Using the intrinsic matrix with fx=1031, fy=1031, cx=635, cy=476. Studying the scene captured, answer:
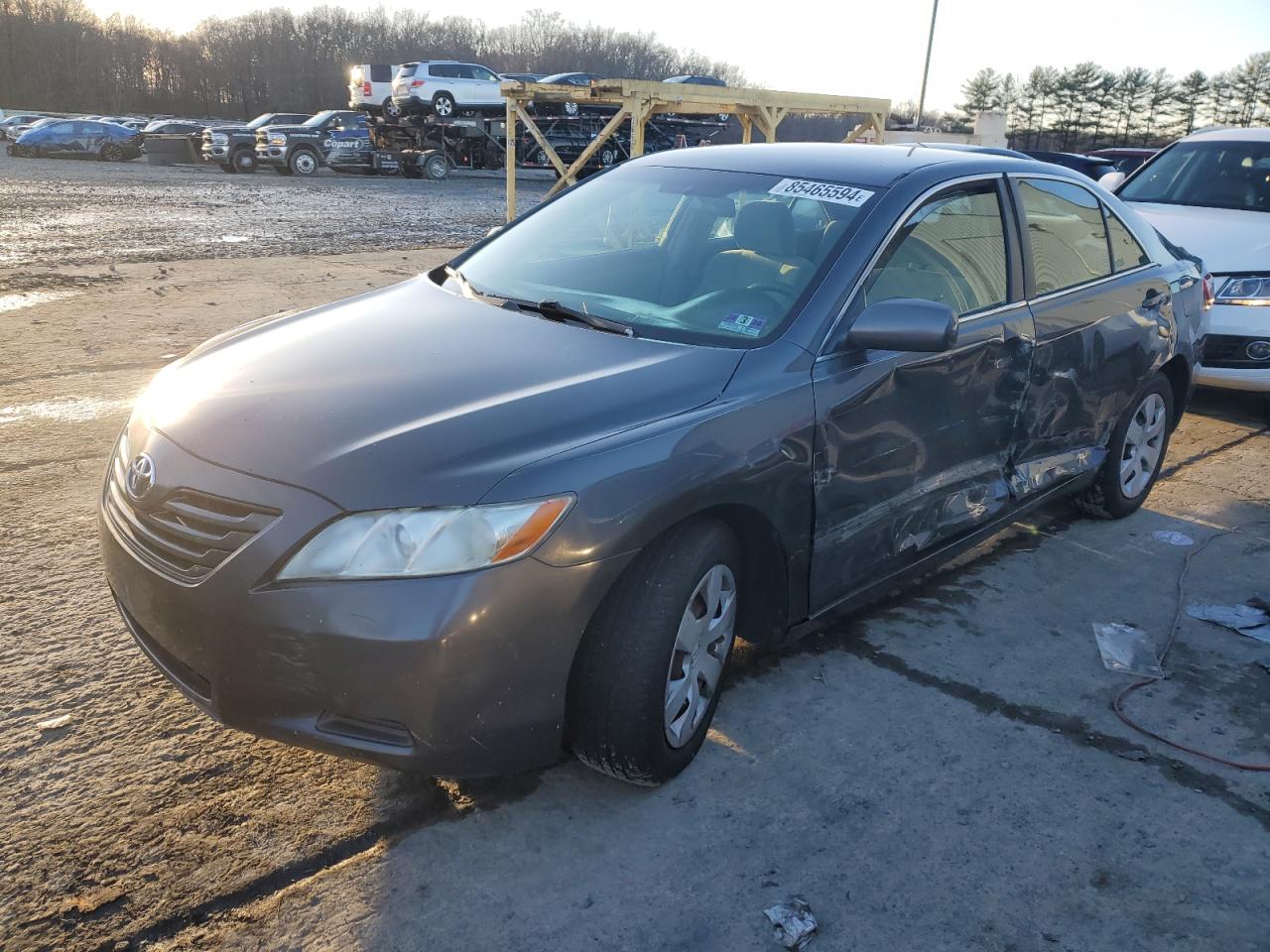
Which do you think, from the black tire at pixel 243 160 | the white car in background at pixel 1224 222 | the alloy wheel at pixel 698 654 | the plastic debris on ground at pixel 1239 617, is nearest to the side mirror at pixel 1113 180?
the white car in background at pixel 1224 222

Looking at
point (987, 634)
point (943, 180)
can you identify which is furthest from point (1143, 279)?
point (987, 634)

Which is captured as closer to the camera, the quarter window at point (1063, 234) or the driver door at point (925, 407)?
the driver door at point (925, 407)

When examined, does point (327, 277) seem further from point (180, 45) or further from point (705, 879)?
point (180, 45)

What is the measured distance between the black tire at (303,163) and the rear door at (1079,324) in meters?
28.1

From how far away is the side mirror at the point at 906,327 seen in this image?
2982 mm

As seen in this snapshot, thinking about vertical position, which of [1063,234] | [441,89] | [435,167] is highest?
[441,89]

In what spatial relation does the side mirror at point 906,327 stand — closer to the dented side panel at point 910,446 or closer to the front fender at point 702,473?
the dented side panel at point 910,446

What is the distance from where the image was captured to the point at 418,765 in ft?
7.63

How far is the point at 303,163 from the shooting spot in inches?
1155

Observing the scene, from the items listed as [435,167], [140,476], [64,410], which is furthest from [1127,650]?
[435,167]

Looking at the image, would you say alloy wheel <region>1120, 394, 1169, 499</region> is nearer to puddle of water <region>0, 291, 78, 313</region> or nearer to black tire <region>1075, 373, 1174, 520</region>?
black tire <region>1075, 373, 1174, 520</region>

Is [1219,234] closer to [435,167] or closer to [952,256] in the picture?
[952,256]

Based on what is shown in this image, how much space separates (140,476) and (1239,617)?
3.95 meters

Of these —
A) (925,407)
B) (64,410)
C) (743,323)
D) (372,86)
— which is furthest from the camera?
(372,86)
